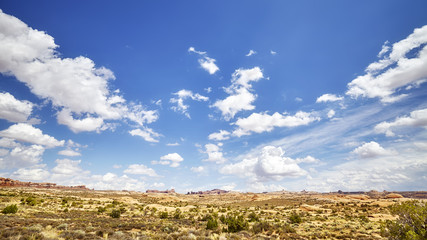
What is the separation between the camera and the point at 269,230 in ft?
64.8

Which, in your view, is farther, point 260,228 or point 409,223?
point 260,228

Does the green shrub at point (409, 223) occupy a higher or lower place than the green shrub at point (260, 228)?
higher

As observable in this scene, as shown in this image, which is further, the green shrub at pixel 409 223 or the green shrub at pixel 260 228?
the green shrub at pixel 260 228

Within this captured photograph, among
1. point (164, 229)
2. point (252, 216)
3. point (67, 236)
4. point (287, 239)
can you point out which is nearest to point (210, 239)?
point (164, 229)

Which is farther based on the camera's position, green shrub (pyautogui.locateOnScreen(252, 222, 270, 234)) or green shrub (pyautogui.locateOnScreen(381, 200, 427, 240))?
green shrub (pyautogui.locateOnScreen(252, 222, 270, 234))

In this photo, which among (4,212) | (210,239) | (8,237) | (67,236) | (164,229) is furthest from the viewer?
(4,212)

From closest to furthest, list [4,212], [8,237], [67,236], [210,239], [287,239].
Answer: [8,237] → [67,236] → [210,239] → [287,239] → [4,212]

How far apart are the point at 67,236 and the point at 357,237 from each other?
2355 centimetres

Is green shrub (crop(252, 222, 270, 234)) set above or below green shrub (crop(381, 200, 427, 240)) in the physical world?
below

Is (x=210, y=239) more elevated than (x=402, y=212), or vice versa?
(x=402, y=212)

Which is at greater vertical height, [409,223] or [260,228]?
[409,223]

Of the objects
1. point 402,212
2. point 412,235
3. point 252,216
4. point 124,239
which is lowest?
point 252,216

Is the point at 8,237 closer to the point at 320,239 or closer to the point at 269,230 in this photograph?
the point at 269,230

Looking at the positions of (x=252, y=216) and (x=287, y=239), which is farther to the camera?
(x=252, y=216)
